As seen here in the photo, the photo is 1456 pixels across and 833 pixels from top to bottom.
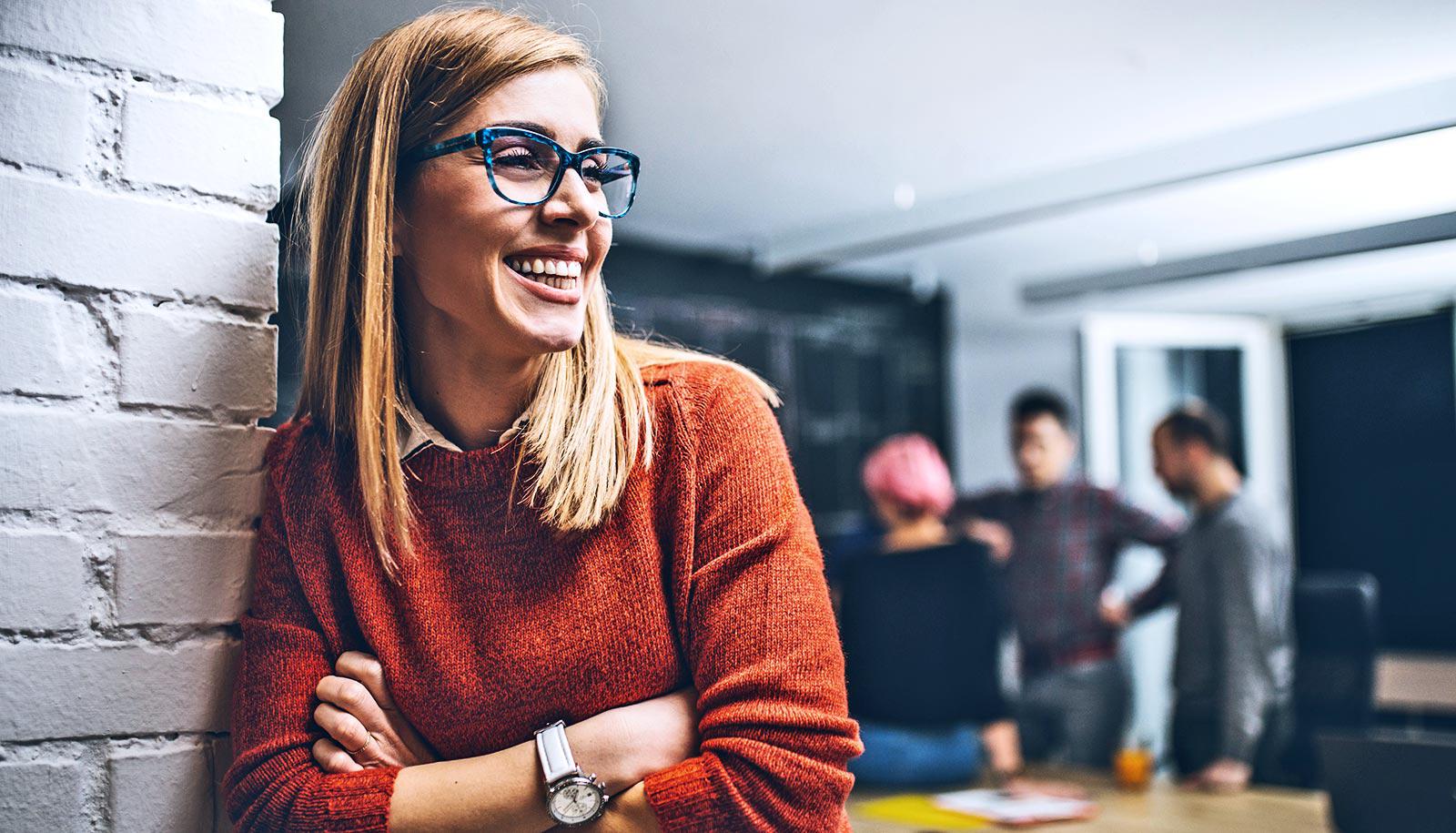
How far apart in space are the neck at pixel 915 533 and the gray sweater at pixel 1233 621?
2.33 ft

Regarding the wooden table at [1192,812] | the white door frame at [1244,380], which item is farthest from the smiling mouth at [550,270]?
the white door frame at [1244,380]

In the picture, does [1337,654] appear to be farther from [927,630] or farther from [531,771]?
[531,771]

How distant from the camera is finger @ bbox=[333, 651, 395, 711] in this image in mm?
864

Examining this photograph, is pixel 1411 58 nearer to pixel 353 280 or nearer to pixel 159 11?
pixel 353 280

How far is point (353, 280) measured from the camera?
0.88m

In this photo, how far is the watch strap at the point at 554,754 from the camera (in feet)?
2.61

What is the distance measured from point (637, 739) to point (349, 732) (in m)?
0.23

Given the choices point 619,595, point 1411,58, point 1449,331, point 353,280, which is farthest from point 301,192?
point 1449,331

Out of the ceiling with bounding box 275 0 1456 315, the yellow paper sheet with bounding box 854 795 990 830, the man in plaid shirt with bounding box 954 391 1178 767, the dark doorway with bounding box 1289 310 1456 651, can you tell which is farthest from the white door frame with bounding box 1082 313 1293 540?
the yellow paper sheet with bounding box 854 795 990 830

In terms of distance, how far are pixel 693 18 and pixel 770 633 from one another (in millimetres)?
551

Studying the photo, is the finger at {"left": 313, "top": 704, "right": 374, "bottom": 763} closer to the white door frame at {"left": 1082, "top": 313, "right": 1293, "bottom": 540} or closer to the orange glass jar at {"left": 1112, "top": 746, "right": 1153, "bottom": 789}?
the orange glass jar at {"left": 1112, "top": 746, "right": 1153, "bottom": 789}

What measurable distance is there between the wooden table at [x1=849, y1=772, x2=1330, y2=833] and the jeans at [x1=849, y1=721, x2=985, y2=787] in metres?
0.12

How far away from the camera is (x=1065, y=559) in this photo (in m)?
3.79

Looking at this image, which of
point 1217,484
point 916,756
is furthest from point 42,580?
point 1217,484
